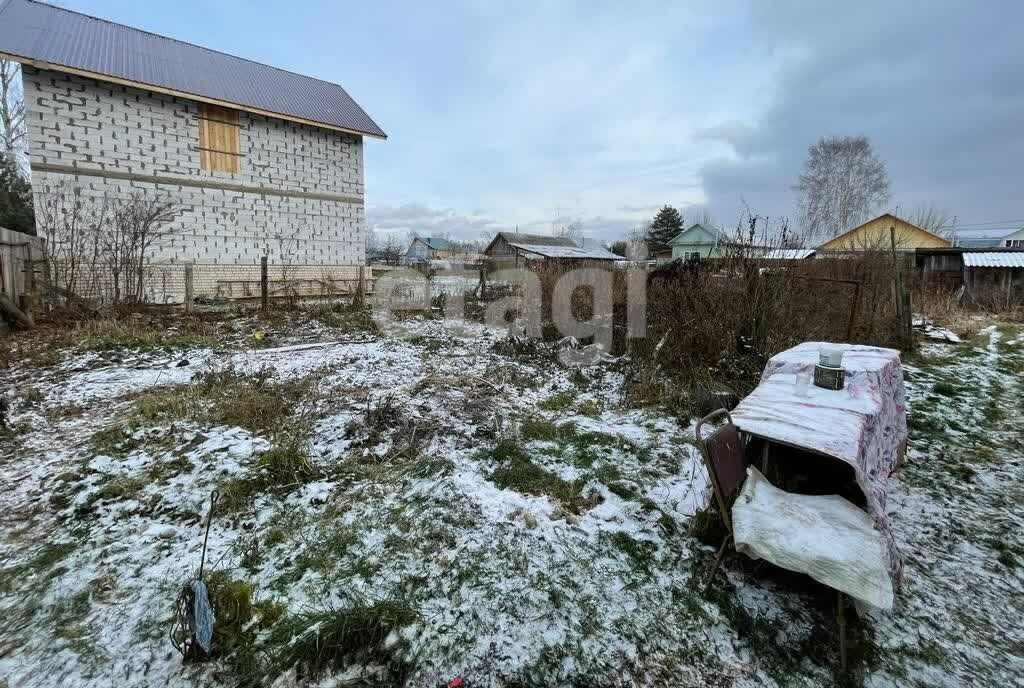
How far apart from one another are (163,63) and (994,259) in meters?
28.2

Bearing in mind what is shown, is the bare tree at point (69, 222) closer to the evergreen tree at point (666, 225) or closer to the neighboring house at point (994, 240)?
the evergreen tree at point (666, 225)

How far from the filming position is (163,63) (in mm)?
11109

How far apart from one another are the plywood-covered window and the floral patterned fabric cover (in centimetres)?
1306

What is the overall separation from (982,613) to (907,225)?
2791cm

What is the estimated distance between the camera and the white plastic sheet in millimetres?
1737

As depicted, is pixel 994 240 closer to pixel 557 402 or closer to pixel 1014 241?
pixel 1014 241

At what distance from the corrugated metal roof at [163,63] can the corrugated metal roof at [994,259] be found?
22208 mm

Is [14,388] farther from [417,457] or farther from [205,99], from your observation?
[205,99]

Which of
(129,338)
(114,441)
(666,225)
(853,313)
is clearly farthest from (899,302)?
(666,225)

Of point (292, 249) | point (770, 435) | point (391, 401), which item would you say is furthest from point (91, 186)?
point (770, 435)

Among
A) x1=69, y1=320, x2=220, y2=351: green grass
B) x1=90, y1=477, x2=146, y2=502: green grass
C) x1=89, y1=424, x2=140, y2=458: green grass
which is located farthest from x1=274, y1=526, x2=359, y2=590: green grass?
x1=69, y1=320, x2=220, y2=351: green grass

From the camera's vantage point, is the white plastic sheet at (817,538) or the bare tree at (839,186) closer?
the white plastic sheet at (817,538)

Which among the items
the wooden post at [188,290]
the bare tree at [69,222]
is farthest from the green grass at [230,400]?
the bare tree at [69,222]

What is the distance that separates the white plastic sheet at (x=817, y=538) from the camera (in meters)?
1.74
